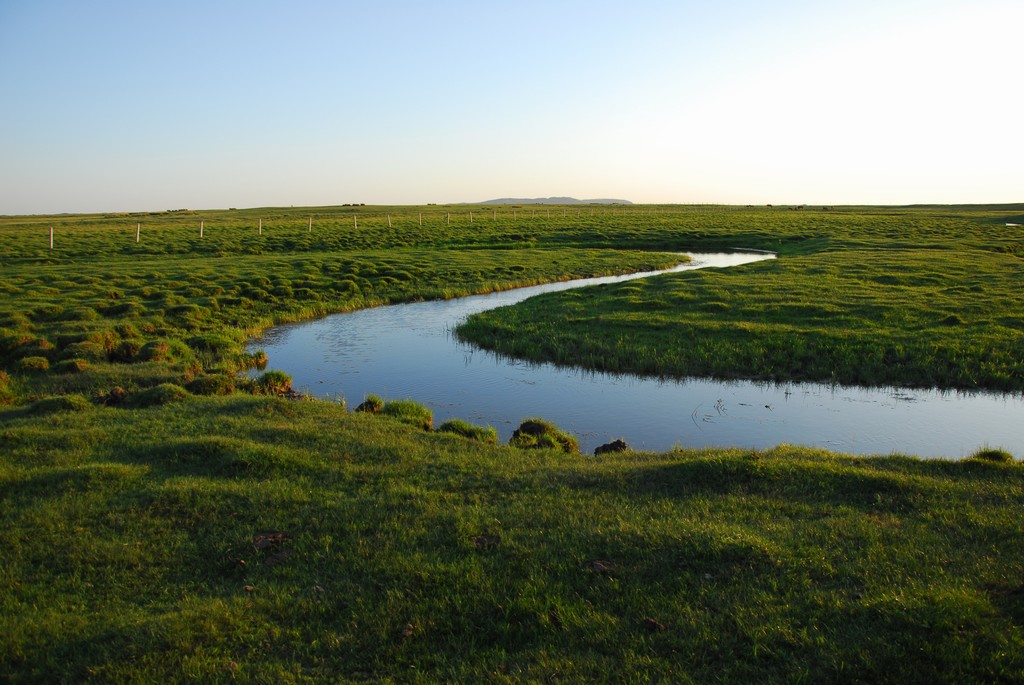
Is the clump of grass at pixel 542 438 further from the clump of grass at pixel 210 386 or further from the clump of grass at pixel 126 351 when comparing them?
the clump of grass at pixel 126 351

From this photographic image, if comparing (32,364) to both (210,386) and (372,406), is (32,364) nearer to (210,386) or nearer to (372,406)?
(210,386)

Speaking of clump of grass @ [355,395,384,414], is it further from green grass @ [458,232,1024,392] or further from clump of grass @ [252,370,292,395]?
green grass @ [458,232,1024,392]

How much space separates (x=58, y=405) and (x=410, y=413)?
703cm

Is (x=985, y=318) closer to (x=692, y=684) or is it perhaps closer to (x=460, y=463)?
(x=460, y=463)

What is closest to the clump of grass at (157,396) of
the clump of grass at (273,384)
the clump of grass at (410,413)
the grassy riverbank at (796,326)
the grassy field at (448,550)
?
the grassy field at (448,550)

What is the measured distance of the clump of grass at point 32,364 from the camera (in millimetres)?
17750

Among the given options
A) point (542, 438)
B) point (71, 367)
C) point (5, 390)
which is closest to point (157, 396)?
point (5, 390)

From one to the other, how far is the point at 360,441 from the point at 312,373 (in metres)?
9.03

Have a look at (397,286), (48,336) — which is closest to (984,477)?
(48,336)

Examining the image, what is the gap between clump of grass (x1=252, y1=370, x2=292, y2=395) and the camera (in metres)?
16.9

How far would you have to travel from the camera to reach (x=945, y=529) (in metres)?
7.96

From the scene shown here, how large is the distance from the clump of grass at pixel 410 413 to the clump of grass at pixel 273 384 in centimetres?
337

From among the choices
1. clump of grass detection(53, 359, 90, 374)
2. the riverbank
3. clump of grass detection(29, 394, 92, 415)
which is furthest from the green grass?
clump of grass detection(29, 394, 92, 415)

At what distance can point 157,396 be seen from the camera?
48.1 ft
